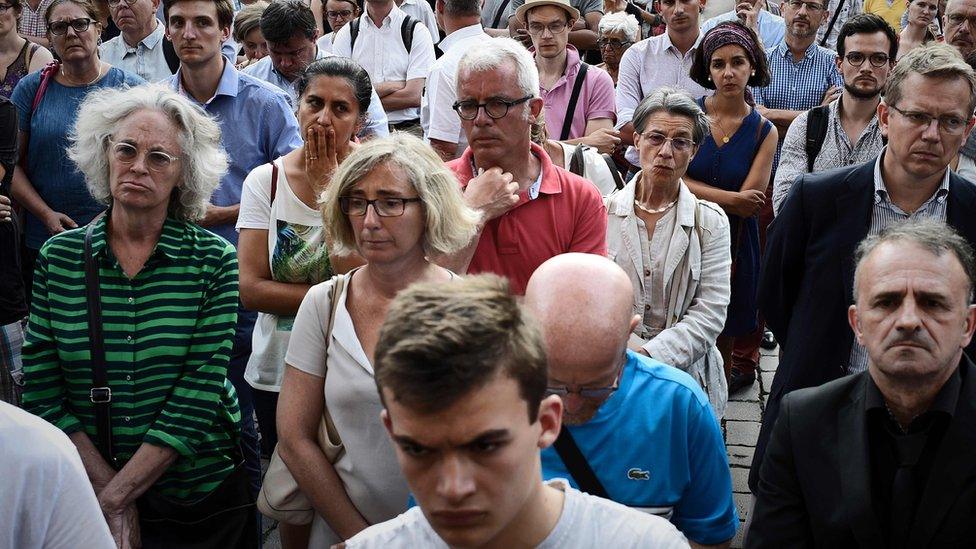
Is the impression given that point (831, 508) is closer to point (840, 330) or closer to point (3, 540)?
point (840, 330)

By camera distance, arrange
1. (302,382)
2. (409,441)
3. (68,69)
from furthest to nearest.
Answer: (68,69)
(302,382)
(409,441)

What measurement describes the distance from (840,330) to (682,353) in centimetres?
74

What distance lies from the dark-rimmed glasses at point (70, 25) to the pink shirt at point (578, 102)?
8.94 feet

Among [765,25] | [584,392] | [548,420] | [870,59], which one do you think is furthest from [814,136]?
[548,420]

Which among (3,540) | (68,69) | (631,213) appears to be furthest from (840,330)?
(68,69)

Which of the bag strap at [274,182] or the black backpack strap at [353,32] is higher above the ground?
the black backpack strap at [353,32]

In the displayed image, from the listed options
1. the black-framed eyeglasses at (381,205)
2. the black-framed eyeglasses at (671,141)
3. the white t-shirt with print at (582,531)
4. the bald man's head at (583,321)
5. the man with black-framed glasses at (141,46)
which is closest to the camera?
the white t-shirt with print at (582,531)

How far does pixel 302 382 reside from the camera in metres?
3.39

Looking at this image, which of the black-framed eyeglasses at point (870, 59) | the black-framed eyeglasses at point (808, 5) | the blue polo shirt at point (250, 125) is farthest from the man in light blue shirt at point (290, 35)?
the black-framed eyeglasses at point (808, 5)

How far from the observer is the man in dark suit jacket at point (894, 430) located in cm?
284

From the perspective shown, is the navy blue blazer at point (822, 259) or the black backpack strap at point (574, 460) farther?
the navy blue blazer at point (822, 259)

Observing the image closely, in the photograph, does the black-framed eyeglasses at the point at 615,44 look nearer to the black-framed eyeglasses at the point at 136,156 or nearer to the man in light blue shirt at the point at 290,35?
the man in light blue shirt at the point at 290,35

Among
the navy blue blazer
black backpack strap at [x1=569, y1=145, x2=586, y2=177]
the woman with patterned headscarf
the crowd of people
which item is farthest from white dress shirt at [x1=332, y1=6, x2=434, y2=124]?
the navy blue blazer

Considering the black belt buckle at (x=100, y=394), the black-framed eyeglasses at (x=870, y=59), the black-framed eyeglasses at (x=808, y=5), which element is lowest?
the black belt buckle at (x=100, y=394)
